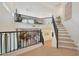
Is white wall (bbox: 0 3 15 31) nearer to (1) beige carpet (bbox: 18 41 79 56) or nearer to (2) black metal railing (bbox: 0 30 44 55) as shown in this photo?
(2) black metal railing (bbox: 0 30 44 55)

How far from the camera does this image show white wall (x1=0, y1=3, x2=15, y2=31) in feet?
5.28

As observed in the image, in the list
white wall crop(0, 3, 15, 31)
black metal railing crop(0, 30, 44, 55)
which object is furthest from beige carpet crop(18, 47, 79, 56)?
white wall crop(0, 3, 15, 31)

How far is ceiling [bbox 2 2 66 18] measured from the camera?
166cm

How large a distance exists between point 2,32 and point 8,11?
287 millimetres

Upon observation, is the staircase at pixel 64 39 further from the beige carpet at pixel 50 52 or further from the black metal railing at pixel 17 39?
the black metal railing at pixel 17 39

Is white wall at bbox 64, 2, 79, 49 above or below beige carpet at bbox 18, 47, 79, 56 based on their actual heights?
above

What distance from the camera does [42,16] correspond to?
168cm

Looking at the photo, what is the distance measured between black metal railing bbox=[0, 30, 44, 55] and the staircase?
0.83ft

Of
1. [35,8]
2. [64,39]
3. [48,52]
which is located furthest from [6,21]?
[64,39]

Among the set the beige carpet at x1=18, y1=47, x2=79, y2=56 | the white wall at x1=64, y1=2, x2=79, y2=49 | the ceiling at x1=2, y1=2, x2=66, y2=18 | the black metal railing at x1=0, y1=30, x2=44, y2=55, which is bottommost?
the beige carpet at x1=18, y1=47, x2=79, y2=56

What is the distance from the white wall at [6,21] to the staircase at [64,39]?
636mm

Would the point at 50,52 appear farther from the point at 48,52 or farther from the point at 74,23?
the point at 74,23

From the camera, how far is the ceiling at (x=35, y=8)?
1.66 metres

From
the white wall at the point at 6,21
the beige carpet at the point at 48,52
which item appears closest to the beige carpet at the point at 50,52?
the beige carpet at the point at 48,52
